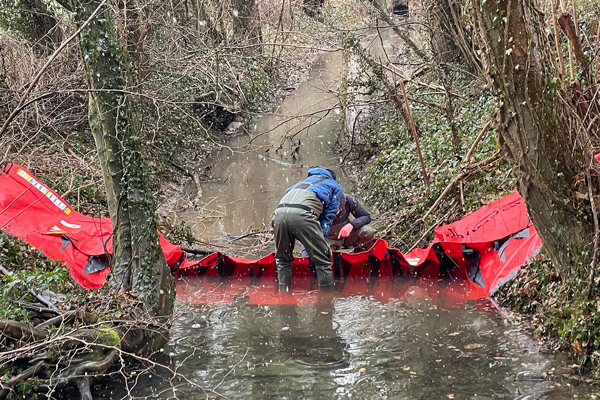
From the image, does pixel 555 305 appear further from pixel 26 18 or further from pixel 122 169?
pixel 26 18

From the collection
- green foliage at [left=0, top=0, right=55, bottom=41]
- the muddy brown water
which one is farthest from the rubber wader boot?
green foliage at [left=0, top=0, right=55, bottom=41]

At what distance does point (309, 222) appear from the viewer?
636 cm

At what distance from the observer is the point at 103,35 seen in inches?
192

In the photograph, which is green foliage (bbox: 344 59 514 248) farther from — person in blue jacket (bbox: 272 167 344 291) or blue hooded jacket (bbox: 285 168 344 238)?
person in blue jacket (bbox: 272 167 344 291)

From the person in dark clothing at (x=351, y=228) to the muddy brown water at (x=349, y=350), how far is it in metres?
0.93

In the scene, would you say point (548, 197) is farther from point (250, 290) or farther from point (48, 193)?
point (48, 193)

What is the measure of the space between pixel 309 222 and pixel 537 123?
287cm

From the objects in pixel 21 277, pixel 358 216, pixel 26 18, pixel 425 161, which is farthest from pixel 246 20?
pixel 21 277

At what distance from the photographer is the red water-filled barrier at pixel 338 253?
243 inches

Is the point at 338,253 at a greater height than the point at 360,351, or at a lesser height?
greater

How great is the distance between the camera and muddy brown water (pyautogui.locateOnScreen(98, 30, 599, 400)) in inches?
165

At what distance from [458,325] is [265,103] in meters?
13.2

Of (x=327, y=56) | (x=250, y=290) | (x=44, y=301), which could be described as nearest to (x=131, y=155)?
(x=44, y=301)

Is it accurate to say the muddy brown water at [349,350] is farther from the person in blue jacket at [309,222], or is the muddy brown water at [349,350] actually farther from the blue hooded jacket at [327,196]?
the blue hooded jacket at [327,196]
